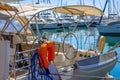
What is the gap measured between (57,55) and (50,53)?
165 centimetres

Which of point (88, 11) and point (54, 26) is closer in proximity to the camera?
point (88, 11)

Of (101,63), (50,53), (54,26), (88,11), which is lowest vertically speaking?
(54,26)

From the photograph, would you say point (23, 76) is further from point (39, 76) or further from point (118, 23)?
point (118, 23)

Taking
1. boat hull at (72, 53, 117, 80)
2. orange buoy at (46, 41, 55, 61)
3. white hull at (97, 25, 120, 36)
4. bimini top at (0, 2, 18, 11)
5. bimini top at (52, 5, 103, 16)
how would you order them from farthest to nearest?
white hull at (97, 25, 120, 36)
bimini top at (52, 5, 103, 16)
boat hull at (72, 53, 117, 80)
bimini top at (0, 2, 18, 11)
orange buoy at (46, 41, 55, 61)

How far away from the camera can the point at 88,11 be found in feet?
37.9

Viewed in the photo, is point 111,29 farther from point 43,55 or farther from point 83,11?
point 43,55

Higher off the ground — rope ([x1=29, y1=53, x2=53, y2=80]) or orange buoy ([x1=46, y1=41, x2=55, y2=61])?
orange buoy ([x1=46, y1=41, x2=55, y2=61])

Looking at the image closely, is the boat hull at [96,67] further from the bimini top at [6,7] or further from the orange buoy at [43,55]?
the bimini top at [6,7]

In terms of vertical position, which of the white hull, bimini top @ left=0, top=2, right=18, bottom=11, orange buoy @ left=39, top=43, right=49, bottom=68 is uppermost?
bimini top @ left=0, top=2, right=18, bottom=11

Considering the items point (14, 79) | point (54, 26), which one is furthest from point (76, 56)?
point (54, 26)

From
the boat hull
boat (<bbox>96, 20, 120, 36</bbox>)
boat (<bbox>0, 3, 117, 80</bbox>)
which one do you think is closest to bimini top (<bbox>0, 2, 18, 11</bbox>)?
boat (<bbox>0, 3, 117, 80</bbox>)

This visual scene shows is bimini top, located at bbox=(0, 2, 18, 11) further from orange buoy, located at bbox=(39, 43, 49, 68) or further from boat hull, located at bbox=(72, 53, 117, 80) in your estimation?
boat hull, located at bbox=(72, 53, 117, 80)

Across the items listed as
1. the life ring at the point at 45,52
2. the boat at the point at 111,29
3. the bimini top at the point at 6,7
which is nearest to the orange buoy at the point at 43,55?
the life ring at the point at 45,52

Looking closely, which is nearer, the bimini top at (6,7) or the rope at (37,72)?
the rope at (37,72)
